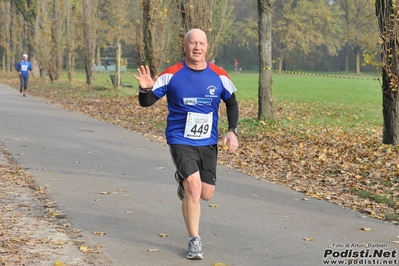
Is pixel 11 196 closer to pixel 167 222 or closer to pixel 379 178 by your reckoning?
pixel 167 222

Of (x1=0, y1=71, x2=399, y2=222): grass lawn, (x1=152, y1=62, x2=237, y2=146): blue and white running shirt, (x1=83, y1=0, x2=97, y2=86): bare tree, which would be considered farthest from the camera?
(x1=83, y1=0, x2=97, y2=86): bare tree

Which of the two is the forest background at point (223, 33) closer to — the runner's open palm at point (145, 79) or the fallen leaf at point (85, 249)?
the runner's open palm at point (145, 79)

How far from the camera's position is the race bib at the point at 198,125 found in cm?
681

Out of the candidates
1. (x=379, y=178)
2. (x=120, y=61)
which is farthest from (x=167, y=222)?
(x=120, y=61)

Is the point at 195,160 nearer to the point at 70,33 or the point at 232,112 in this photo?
the point at 232,112

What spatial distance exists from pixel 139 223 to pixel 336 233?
212 cm

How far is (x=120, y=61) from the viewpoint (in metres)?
36.6

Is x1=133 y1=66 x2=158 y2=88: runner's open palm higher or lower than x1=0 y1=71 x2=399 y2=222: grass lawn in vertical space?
higher

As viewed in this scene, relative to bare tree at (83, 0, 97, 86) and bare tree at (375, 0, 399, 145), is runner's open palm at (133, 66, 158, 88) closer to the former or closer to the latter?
bare tree at (375, 0, 399, 145)

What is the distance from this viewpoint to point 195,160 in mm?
6820

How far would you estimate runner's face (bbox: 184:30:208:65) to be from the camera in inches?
264

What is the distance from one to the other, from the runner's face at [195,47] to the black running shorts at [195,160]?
0.79m

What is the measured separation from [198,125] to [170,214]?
6.81 ft

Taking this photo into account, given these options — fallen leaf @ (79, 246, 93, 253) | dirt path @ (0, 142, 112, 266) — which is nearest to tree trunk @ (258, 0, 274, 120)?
dirt path @ (0, 142, 112, 266)
